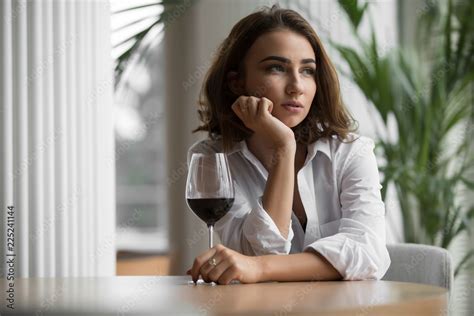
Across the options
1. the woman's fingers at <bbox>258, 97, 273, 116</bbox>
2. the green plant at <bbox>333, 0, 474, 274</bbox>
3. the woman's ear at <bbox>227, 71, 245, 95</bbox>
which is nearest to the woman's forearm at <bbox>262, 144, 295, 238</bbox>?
the woman's fingers at <bbox>258, 97, 273, 116</bbox>

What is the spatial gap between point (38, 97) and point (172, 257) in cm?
290

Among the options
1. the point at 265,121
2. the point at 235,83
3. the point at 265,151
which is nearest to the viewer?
the point at 265,121

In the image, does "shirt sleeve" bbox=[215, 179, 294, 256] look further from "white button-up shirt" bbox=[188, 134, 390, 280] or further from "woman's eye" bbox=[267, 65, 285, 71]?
"woman's eye" bbox=[267, 65, 285, 71]

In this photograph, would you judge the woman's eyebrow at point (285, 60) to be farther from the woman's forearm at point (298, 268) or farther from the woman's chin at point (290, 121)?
the woman's forearm at point (298, 268)

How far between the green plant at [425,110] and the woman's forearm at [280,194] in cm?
Answer: 169

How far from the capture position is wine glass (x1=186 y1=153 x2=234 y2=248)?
1541 mm

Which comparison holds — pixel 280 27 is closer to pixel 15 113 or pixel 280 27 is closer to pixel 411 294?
pixel 15 113

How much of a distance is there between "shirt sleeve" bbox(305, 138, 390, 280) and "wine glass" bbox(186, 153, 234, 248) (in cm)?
28

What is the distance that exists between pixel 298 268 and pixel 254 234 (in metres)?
0.24

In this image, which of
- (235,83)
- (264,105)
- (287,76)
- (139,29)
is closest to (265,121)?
(264,105)

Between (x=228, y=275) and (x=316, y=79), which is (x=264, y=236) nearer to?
(x=228, y=275)

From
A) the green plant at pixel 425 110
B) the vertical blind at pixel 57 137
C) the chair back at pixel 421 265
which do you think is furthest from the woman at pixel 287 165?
the green plant at pixel 425 110

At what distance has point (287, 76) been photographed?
203 centimetres

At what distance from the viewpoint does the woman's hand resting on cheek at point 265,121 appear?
76.4 inches
